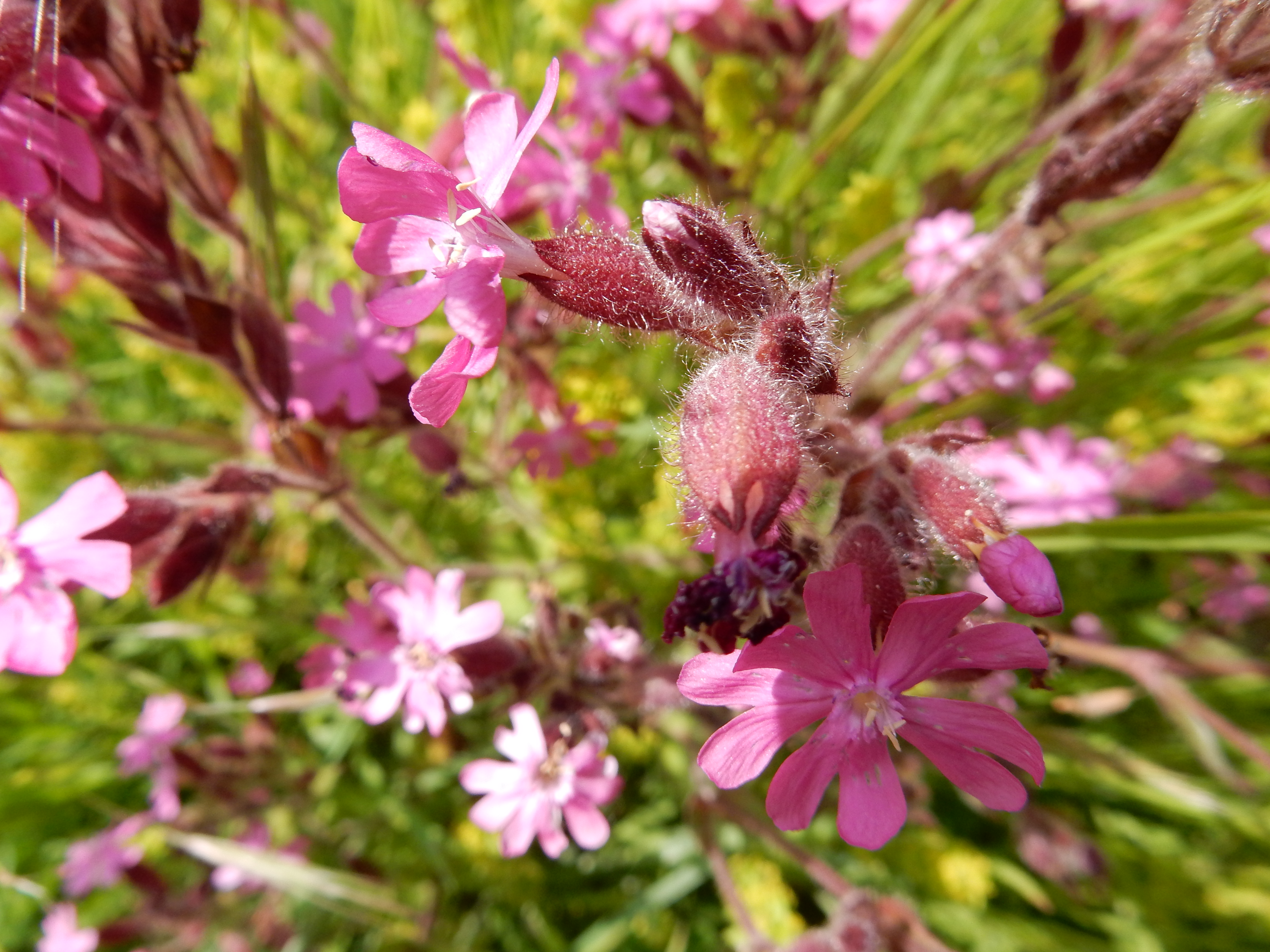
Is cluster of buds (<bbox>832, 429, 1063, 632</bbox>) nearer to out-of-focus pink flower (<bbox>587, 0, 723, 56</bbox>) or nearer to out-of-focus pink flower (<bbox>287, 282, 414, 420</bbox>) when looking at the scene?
out-of-focus pink flower (<bbox>287, 282, 414, 420</bbox>)

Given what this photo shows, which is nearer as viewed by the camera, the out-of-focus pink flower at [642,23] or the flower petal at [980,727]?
the flower petal at [980,727]

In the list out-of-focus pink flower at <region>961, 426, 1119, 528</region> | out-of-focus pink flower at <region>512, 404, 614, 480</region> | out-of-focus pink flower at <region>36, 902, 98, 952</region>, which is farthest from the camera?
out-of-focus pink flower at <region>36, 902, 98, 952</region>

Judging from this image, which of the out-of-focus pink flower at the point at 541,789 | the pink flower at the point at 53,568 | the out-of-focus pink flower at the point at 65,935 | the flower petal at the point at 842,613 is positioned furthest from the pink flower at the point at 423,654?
the out-of-focus pink flower at the point at 65,935

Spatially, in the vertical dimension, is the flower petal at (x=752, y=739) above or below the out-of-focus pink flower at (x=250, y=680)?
above

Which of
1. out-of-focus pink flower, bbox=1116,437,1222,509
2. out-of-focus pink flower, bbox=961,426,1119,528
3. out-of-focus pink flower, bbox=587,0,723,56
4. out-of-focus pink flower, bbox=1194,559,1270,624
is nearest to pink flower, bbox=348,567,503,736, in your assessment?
out-of-focus pink flower, bbox=961,426,1119,528

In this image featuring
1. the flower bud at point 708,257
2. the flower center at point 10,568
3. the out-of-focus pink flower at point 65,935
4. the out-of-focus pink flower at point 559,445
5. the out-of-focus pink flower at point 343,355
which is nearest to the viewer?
the flower bud at point 708,257

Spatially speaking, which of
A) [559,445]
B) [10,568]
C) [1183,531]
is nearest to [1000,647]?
[1183,531]

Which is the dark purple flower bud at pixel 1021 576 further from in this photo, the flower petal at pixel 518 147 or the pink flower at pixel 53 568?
the pink flower at pixel 53 568

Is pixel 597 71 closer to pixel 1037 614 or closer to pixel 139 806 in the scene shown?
pixel 1037 614
